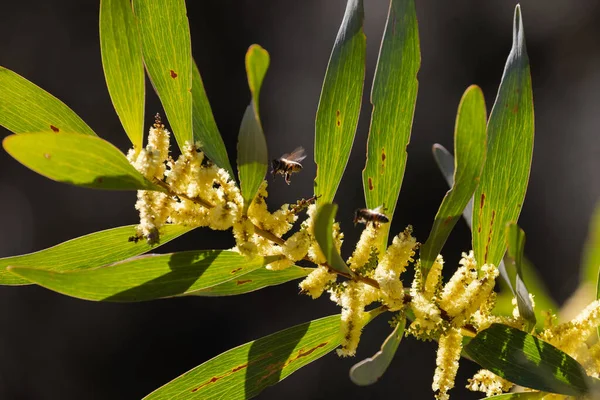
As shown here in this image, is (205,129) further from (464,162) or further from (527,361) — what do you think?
(527,361)

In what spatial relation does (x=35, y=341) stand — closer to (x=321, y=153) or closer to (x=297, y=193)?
(x=297, y=193)

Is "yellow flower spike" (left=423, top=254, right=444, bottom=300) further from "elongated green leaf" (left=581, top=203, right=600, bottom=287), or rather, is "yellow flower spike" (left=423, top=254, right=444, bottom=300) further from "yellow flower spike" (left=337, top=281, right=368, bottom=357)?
"elongated green leaf" (left=581, top=203, right=600, bottom=287)

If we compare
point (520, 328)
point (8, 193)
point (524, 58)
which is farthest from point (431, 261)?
point (8, 193)

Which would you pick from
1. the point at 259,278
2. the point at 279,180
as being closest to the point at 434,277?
the point at 259,278

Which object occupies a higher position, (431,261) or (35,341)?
(431,261)

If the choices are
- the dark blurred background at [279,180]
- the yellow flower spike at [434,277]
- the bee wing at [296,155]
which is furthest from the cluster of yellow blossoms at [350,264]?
the dark blurred background at [279,180]

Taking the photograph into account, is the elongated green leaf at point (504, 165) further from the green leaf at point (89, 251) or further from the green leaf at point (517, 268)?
the green leaf at point (89, 251)
